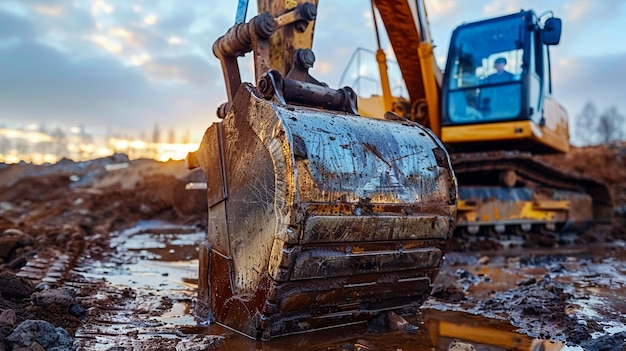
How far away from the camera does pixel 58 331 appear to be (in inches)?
103

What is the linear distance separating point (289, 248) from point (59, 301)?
148cm

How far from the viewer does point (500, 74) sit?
7324mm

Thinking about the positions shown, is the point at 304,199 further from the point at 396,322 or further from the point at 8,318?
the point at 8,318

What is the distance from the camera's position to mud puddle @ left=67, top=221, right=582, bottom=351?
106 inches

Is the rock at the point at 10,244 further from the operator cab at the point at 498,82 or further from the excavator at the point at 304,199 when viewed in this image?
the operator cab at the point at 498,82

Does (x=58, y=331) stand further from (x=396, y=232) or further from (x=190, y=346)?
(x=396, y=232)

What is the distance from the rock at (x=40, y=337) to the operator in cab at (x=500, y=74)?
20.6 ft

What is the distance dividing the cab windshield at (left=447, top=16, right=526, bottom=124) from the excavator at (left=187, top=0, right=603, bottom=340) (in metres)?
4.25

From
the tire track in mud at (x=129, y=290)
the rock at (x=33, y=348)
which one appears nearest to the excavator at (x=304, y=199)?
the tire track in mud at (x=129, y=290)

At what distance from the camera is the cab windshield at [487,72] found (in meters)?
7.27

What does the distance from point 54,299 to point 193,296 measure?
3.44 ft

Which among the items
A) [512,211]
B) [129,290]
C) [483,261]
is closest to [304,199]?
[129,290]

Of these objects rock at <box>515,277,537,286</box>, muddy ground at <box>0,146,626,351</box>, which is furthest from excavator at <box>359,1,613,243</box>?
rock at <box>515,277,537,286</box>

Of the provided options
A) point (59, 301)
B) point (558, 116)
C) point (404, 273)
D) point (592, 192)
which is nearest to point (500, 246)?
point (558, 116)
